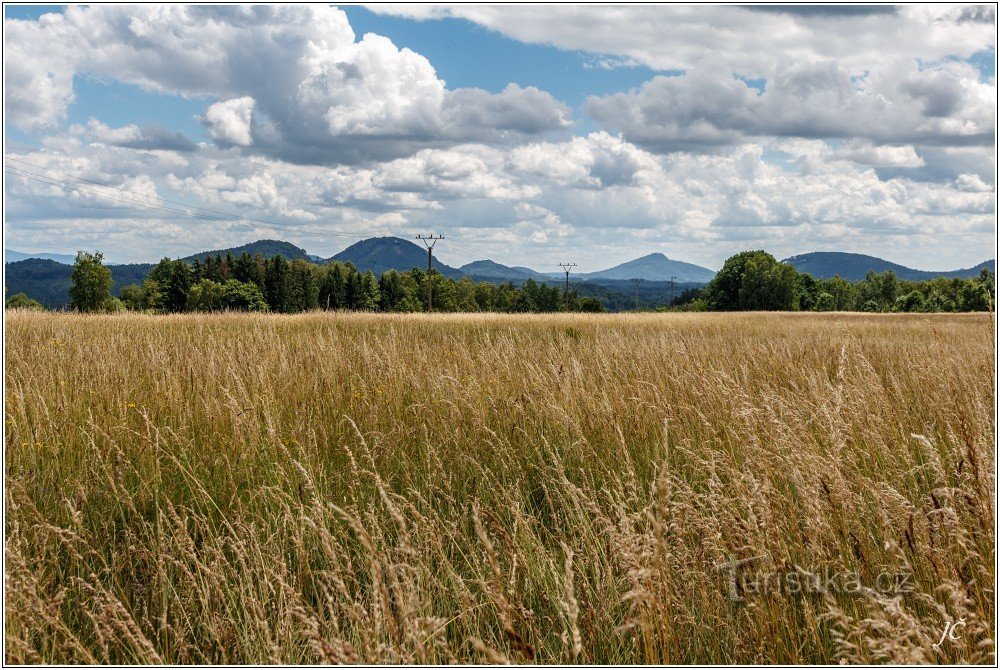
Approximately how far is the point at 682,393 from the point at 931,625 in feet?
9.63

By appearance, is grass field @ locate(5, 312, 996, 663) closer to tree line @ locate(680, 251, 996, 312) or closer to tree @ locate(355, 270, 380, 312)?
tree line @ locate(680, 251, 996, 312)

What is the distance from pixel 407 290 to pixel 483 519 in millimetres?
132106

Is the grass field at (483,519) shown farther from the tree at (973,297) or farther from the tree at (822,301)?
the tree at (822,301)

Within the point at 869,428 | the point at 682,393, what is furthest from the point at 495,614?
the point at 682,393

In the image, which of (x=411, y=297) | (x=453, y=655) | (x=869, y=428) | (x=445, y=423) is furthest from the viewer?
(x=411, y=297)

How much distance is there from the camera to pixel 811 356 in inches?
332

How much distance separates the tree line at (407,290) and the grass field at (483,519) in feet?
294

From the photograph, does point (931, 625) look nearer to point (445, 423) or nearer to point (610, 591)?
point (610, 591)

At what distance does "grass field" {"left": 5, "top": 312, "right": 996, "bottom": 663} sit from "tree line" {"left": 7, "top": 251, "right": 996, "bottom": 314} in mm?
89503

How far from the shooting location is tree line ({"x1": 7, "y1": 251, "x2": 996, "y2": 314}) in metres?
99.3

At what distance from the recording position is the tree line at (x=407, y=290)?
99312 mm
